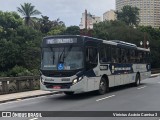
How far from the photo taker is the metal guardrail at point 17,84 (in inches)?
851

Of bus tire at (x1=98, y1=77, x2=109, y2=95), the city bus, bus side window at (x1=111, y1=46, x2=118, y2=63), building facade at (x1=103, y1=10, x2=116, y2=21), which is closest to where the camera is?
the city bus

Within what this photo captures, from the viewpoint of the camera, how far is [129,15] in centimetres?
11312

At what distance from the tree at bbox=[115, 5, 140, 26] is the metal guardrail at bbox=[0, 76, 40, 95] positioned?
89.6 meters

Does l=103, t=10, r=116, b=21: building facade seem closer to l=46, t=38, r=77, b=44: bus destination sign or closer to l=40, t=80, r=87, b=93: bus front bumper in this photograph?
l=46, t=38, r=77, b=44: bus destination sign

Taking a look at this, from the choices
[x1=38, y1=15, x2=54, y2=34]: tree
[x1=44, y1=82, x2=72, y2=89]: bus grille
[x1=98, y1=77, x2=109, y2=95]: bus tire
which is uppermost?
[x1=38, y1=15, x2=54, y2=34]: tree

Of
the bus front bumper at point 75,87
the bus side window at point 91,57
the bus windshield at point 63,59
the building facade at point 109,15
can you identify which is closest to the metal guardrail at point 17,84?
the bus windshield at point 63,59

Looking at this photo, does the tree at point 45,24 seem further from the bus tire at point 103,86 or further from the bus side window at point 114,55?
the bus tire at point 103,86

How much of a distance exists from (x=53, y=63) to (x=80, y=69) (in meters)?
1.40

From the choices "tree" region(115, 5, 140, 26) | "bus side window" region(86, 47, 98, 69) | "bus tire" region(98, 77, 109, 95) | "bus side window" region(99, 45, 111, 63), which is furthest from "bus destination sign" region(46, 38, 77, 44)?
"tree" region(115, 5, 140, 26)

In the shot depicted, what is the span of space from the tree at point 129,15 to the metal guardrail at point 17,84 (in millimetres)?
89626

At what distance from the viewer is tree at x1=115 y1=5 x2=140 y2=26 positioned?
111875 millimetres

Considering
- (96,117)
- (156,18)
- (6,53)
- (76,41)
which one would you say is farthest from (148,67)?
(156,18)

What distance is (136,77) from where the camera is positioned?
28.4 metres

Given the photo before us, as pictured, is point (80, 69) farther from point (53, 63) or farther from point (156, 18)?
point (156, 18)
